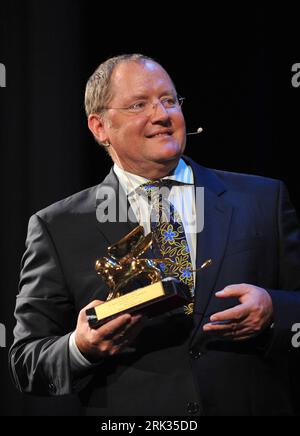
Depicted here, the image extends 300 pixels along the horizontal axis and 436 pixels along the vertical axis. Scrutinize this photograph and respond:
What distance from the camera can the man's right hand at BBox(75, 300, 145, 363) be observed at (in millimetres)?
1699

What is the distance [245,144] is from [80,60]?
722mm

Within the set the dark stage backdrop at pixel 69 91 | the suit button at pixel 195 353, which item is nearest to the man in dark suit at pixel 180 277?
the suit button at pixel 195 353

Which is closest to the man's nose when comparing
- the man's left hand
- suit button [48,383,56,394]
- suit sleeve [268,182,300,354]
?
suit sleeve [268,182,300,354]

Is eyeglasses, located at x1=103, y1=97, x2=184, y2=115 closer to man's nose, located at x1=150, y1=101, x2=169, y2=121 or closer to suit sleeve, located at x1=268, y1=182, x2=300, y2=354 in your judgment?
man's nose, located at x1=150, y1=101, x2=169, y2=121

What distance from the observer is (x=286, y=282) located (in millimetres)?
2012

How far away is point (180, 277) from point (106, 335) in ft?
0.97

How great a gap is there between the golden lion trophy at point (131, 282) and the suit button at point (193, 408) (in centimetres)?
27

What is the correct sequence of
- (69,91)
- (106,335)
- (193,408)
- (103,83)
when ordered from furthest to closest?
(69,91)
(103,83)
(193,408)
(106,335)

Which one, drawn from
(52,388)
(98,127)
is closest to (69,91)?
(98,127)

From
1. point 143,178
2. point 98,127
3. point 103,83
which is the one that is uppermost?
point 103,83

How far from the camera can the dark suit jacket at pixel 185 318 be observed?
1879 millimetres

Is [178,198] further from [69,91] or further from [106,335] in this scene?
[69,91]

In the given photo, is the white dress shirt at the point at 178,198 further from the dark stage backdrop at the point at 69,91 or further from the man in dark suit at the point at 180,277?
the dark stage backdrop at the point at 69,91

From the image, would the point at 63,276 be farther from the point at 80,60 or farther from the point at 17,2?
the point at 17,2
